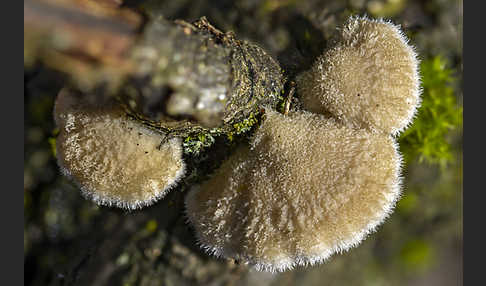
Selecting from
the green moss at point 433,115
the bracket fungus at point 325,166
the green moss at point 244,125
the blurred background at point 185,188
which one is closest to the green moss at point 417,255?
the blurred background at point 185,188

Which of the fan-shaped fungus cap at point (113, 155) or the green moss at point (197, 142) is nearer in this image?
the fan-shaped fungus cap at point (113, 155)

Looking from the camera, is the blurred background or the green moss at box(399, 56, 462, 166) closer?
the blurred background

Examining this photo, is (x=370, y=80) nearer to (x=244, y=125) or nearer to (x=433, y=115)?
(x=244, y=125)

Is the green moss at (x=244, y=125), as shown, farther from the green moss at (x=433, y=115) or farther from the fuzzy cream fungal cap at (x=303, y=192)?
the green moss at (x=433, y=115)

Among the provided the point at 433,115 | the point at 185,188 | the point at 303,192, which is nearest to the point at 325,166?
the point at 303,192

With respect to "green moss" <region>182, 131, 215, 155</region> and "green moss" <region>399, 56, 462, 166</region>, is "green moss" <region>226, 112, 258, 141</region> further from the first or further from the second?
"green moss" <region>399, 56, 462, 166</region>

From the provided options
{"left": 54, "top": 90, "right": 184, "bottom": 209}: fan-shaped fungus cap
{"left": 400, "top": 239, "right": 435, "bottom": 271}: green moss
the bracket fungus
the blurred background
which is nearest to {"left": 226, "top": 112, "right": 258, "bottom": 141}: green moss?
the bracket fungus
